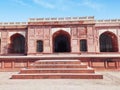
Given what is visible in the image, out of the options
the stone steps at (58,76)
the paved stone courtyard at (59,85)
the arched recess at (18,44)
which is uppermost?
the arched recess at (18,44)

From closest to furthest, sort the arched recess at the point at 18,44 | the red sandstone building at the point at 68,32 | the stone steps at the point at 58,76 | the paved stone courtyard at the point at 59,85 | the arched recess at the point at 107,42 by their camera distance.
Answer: the paved stone courtyard at the point at 59,85
the stone steps at the point at 58,76
the red sandstone building at the point at 68,32
the arched recess at the point at 107,42
the arched recess at the point at 18,44

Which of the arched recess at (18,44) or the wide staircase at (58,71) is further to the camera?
the arched recess at (18,44)

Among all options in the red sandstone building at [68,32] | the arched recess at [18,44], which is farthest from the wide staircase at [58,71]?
the arched recess at [18,44]

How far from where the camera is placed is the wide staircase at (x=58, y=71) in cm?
789

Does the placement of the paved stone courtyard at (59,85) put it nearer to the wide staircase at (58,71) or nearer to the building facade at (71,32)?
the wide staircase at (58,71)

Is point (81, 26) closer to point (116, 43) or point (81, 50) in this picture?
point (81, 50)

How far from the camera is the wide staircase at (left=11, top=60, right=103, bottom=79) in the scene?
789 cm

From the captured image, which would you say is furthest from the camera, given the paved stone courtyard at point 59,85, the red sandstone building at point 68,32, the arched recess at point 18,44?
the arched recess at point 18,44

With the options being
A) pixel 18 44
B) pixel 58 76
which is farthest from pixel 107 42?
pixel 58 76

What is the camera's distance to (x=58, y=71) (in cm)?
851

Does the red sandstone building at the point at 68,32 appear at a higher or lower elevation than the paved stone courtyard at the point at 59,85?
higher

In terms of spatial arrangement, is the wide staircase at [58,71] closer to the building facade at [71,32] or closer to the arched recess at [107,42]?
the building facade at [71,32]

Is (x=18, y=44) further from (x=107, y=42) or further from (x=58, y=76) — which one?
(x=58, y=76)

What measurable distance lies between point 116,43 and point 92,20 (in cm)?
487
